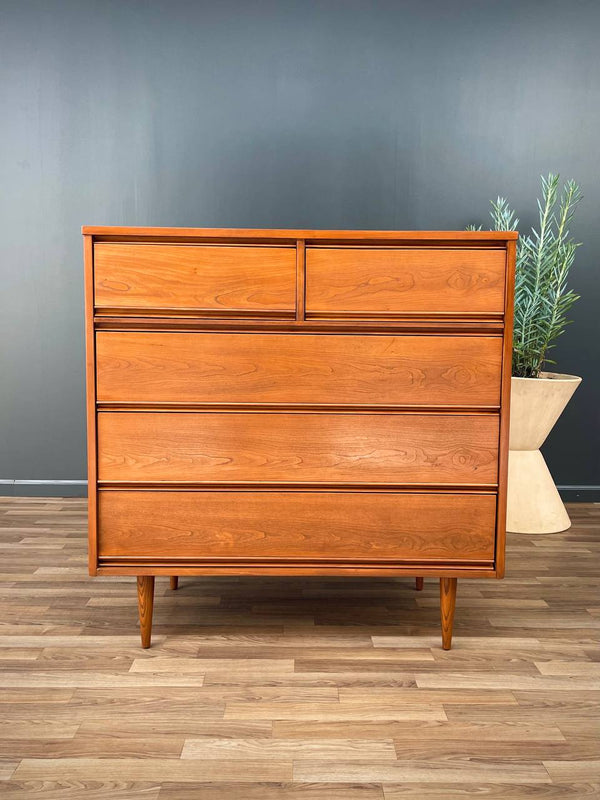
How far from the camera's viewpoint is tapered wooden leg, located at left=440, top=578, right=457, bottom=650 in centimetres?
175

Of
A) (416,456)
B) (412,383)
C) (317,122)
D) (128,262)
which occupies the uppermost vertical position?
(317,122)

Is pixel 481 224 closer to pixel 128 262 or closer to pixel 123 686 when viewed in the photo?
pixel 128 262

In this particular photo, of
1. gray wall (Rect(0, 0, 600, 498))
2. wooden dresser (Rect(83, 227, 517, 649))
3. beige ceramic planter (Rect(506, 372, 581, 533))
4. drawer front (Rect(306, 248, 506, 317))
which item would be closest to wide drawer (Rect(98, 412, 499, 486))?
wooden dresser (Rect(83, 227, 517, 649))

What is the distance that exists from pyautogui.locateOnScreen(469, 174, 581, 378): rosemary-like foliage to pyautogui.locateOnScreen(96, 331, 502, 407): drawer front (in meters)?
1.18

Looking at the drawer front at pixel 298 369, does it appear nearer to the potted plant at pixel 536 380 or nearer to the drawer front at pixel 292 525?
the drawer front at pixel 292 525

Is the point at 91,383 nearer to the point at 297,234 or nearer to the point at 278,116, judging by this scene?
the point at 297,234

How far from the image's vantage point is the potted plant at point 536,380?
2.71 metres

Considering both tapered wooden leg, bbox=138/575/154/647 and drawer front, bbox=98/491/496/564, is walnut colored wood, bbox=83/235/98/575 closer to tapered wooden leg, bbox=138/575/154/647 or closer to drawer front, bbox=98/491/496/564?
drawer front, bbox=98/491/496/564

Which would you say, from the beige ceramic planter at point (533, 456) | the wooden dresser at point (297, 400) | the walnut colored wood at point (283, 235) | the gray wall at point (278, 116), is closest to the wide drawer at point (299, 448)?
the wooden dresser at point (297, 400)

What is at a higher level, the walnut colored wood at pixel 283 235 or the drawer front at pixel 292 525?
the walnut colored wood at pixel 283 235

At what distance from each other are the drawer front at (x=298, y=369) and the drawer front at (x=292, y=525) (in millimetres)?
241

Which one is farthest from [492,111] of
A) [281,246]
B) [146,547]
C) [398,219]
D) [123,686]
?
[123,686]

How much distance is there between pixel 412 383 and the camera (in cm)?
165

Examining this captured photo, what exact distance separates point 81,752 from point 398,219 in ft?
7.99
